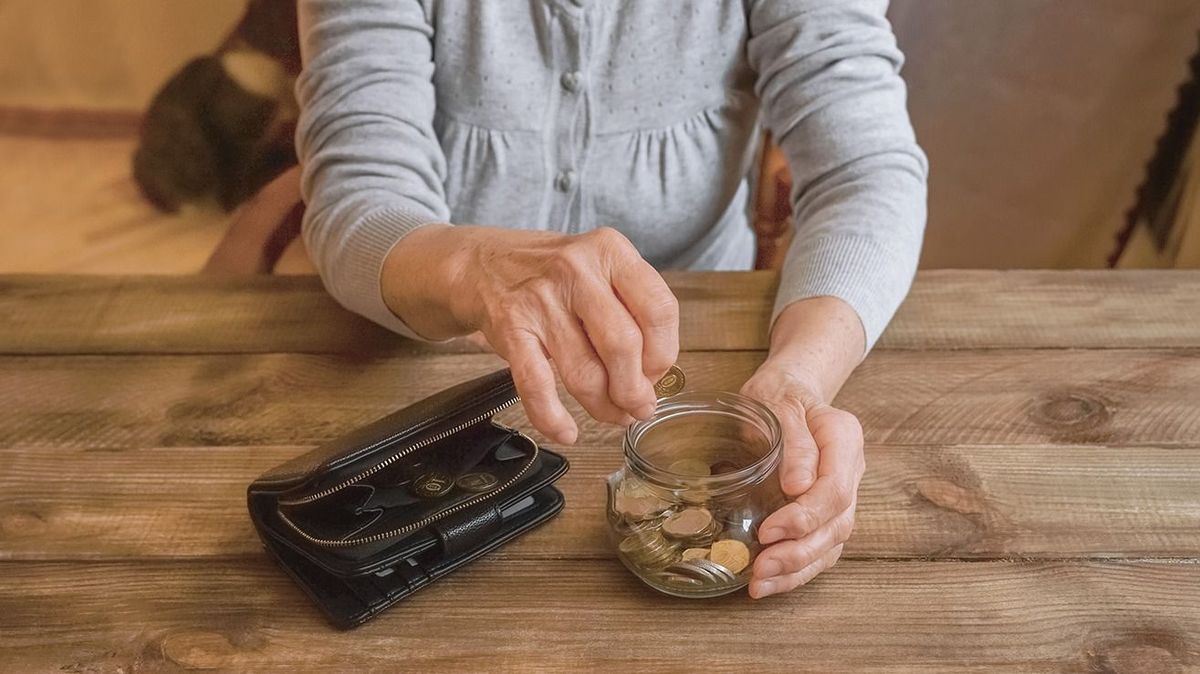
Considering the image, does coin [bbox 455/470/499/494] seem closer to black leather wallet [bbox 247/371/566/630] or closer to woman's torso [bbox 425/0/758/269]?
black leather wallet [bbox 247/371/566/630]

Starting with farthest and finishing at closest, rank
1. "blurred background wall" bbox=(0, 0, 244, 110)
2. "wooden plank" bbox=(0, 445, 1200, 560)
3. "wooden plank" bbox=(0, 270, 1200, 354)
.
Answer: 1. "blurred background wall" bbox=(0, 0, 244, 110)
2. "wooden plank" bbox=(0, 270, 1200, 354)
3. "wooden plank" bbox=(0, 445, 1200, 560)

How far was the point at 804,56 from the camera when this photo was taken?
119cm

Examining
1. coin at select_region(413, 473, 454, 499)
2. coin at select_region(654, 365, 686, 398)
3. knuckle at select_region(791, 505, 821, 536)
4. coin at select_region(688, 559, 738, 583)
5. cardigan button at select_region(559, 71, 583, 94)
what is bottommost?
coin at select_region(654, 365, 686, 398)

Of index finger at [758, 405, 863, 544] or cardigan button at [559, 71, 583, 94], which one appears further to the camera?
cardigan button at [559, 71, 583, 94]

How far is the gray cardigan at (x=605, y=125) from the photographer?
109 cm

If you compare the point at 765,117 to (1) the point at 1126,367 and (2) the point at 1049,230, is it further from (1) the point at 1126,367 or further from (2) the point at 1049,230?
(2) the point at 1049,230

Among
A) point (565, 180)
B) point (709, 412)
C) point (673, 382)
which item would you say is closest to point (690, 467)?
point (709, 412)

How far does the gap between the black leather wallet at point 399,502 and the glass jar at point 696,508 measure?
0.09m

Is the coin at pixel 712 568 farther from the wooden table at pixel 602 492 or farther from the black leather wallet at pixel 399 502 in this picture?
the black leather wallet at pixel 399 502

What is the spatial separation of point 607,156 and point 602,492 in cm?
51

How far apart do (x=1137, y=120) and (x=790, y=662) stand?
1.48 m

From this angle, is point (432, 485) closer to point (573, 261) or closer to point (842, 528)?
point (573, 261)

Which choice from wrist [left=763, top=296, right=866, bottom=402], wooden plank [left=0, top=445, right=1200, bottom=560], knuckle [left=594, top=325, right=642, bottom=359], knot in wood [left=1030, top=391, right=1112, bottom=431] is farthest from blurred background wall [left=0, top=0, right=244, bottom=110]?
knot in wood [left=1030, top=391, right=1112, bottom=431]

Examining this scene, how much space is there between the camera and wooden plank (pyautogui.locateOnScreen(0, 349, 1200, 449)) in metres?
0.96
